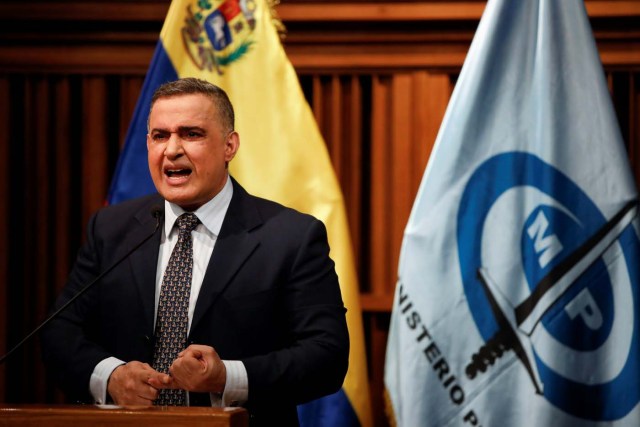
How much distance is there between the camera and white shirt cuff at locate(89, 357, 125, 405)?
6.18ft

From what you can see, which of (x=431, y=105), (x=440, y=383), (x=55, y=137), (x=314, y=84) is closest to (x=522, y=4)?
(x=431, y=105)

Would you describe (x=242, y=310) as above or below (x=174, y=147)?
below

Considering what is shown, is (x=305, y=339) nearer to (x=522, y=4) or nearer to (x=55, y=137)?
(x=522, y=4)

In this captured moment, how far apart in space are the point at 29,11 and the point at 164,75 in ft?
2.54

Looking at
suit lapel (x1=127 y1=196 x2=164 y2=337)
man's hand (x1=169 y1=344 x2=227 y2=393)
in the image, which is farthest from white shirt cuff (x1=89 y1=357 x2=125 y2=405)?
man's hand (x1=169 y1=344 x2=227 y2=393)

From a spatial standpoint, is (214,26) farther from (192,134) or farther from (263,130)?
(192,134)

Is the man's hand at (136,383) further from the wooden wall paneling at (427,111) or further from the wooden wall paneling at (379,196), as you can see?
the wooden wall paneling at (427,111)

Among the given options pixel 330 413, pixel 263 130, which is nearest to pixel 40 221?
pixel 263 130

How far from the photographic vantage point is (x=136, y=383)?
177 centimetres

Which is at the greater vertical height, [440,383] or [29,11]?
[29,11]

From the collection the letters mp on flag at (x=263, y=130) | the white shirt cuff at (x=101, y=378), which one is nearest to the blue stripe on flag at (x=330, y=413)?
the letters mp on flag at (x=263, y=130)

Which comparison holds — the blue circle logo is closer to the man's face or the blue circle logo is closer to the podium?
the man's face

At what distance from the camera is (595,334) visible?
2.59 metres

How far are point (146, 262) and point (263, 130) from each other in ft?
3.57
